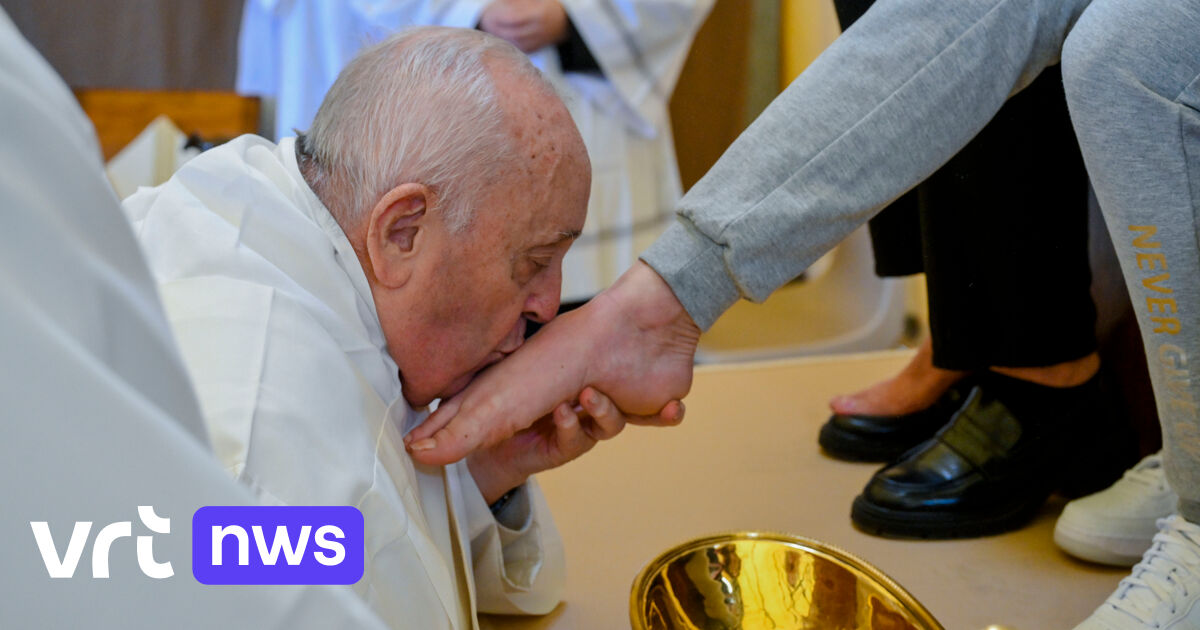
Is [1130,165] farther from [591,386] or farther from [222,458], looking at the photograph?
[222,458]

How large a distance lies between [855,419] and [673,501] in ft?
0.96

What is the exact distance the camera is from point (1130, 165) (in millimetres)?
855

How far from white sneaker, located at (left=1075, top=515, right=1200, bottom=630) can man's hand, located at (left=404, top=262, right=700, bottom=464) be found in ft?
1.30

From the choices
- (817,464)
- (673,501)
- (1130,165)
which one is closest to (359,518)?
(1130,165)

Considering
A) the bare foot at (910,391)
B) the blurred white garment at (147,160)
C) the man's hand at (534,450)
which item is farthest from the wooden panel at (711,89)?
the man's hand at (534,450)

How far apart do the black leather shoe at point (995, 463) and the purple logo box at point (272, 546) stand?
32.9 inches

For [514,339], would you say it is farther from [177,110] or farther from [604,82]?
[177,110]

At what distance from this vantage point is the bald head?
0.76 m

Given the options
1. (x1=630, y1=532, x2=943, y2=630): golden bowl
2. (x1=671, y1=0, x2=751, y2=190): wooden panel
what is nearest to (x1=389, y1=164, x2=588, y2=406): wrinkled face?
(x1=630, y1=532, x2=943, y2=630): golden bowl

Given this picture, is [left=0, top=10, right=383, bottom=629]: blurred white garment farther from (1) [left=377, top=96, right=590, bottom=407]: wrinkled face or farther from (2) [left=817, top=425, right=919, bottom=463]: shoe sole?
(2) [left=817, top=425, right=919, bottom=463]: shoe sole

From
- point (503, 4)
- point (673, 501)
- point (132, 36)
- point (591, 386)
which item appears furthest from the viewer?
point (132, 36)

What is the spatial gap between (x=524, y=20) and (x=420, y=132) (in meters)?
1.36

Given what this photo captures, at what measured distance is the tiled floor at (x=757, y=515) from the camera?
1.06 meters

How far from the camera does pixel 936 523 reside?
3.93 feet
